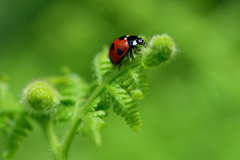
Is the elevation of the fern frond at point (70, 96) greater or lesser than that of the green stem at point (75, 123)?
greater

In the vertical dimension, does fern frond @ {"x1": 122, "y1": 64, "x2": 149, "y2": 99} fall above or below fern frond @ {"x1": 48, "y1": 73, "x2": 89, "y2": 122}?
below

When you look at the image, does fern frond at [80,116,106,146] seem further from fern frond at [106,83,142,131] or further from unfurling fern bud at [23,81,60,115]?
unfurling fern bud at [23,81,60,115]

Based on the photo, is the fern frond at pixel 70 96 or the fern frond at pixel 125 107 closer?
the fern frond at pixel 125 107

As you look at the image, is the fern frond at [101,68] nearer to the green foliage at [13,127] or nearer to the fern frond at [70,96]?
the fern frond at [70,96]

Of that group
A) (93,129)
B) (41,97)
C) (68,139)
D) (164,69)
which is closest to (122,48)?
(41,97)

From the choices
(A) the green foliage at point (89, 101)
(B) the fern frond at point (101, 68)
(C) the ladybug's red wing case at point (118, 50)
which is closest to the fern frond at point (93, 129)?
(A) the green foliage at point (89, 101)

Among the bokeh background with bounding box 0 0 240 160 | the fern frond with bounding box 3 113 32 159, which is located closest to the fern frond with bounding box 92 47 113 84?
the fern frond with bounding box 3 113 32 159

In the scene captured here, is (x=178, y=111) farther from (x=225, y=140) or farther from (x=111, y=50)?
(x=111, y=50)

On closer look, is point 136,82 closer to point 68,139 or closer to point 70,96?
point 68,139
